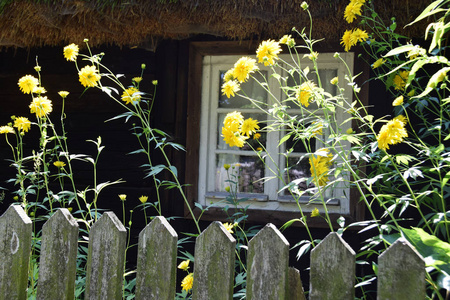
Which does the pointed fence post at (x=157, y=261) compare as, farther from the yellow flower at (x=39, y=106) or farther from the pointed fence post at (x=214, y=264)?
the yellow flower at (x=39, y=106)

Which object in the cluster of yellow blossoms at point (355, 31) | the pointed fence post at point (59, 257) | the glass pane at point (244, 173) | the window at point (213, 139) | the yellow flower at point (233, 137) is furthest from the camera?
the glass pane at point (244, 173)

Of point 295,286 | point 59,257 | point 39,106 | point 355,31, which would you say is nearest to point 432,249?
point 295,286

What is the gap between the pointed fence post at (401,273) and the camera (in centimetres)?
102

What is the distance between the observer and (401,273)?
103cm

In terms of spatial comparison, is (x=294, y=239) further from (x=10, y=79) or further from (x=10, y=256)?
(x=10, y=79)

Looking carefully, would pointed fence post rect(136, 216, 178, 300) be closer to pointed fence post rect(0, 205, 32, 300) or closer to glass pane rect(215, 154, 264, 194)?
pointed fence post rect(0, 205, 32, 300)

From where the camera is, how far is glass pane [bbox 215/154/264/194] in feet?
11.2

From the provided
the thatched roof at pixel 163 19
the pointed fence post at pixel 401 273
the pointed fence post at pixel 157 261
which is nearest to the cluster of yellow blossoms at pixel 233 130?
→ the pointed fence post at pixel 157 261

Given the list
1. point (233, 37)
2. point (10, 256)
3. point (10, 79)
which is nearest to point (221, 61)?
point (233, 37)

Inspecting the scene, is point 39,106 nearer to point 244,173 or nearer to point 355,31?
point 355,31

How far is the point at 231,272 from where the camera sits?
1.24m

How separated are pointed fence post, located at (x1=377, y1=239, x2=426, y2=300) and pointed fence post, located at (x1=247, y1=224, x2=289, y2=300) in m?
0.22

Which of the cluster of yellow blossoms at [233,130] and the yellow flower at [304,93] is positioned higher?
the yellow flower at [304,93]

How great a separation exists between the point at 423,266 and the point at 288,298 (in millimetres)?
329
